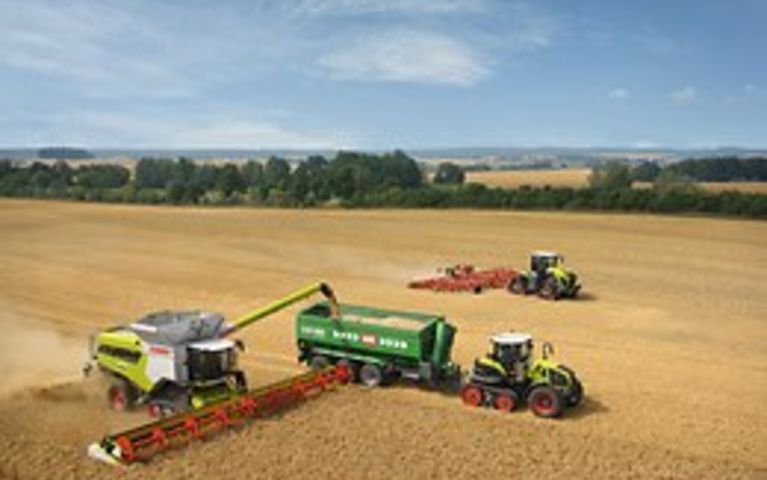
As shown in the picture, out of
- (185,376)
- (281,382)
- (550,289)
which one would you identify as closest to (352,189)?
(550,289)

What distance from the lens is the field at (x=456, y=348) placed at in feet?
51.9

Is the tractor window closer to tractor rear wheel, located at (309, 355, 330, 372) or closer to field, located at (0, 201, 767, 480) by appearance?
field, located at (0, 201, 767, 480)

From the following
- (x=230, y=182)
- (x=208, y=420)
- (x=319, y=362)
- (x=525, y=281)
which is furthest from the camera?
(x=230, y=182)

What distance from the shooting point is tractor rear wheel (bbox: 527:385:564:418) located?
1802 centimetres

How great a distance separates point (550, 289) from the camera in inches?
1299

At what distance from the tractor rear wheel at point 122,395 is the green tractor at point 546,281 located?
18506 millimetres

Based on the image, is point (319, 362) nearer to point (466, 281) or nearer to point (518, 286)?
point (518, 286)

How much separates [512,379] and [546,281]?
1477cm

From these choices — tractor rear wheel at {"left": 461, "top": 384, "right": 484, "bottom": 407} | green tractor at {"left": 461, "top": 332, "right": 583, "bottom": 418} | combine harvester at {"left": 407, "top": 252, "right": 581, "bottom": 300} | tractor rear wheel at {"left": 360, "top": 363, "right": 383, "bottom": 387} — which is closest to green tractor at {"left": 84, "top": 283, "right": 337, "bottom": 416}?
tractor rear wheel at {"left": 360, "top": 363, "right": 383, "bottom": 387}

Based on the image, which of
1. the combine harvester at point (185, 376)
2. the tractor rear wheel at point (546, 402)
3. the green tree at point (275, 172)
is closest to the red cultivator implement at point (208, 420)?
the combine harvester at point (185, 376)

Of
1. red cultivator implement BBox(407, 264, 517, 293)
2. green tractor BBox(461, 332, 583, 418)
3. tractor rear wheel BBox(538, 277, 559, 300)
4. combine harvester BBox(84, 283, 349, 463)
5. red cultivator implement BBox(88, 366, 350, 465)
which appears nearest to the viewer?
red cultivator implement BBox(88, 366, 350, 465)

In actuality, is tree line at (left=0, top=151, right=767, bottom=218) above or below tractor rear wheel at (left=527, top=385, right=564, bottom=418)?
above

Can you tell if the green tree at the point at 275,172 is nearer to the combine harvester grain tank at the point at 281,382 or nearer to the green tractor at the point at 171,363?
the combine harvester grain tank at the point at 281,382

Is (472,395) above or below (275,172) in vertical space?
below
